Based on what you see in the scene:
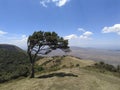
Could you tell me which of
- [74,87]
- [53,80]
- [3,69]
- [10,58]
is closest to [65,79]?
[53,80]

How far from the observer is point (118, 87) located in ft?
87.2

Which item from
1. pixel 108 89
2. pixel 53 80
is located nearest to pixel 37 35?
pixel 53 80

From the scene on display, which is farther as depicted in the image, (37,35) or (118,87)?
(37,35)

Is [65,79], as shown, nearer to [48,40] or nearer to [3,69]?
[48,40]

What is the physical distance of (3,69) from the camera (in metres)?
75.1

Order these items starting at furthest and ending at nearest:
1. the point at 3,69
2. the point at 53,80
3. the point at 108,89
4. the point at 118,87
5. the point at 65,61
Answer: the point at 3,69
the point at 65,61
the point at 53,80
the point at 118,87
the point at 108,89

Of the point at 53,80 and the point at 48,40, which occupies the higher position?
the point at 48,40

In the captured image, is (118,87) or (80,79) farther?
(80,79)

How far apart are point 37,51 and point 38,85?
8.84 m

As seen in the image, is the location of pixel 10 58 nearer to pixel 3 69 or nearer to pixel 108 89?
pixel 3 69

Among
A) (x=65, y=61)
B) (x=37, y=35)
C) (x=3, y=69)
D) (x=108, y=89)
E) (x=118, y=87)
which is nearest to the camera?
(x=108, y=89)

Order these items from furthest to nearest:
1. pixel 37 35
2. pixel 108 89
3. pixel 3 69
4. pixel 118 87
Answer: pixel 3 69 → pixel 37 35 → pixel 118 87 → pixel 108 89

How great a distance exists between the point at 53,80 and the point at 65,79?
1900 mm

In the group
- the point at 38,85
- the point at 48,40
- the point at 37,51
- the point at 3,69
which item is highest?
the point at 48,40
